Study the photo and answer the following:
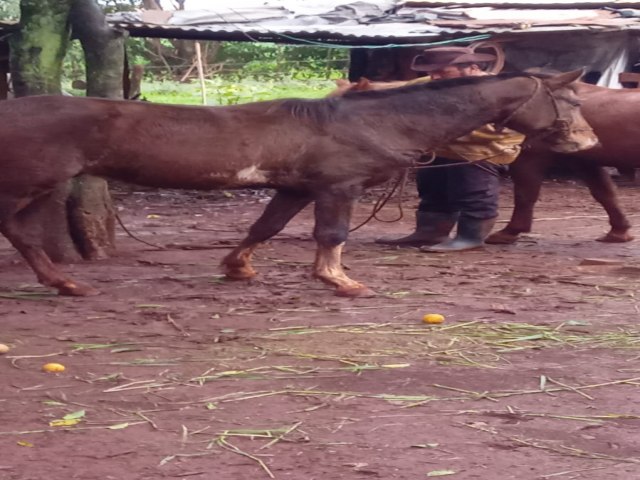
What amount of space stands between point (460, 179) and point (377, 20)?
15.9 feet

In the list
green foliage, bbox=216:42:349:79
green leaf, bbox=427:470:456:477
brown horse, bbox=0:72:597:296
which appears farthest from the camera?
green foliage, bbox=216:42:349:79

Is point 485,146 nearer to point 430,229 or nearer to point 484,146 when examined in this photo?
point 484,146

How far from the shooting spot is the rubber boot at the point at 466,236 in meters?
8.63

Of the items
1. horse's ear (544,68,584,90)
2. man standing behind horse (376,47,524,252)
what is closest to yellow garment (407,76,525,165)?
man standing behind horse (376,47,524,252)

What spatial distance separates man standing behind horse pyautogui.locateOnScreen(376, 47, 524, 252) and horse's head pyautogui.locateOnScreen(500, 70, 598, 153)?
1.73 ft

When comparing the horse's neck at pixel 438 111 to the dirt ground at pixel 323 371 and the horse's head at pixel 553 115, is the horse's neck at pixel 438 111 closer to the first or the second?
the horse's head at pixel 553 115

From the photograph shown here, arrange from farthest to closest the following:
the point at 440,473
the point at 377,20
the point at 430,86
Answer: the point at 377,20 → the point at 430,86 → the point at 440,473

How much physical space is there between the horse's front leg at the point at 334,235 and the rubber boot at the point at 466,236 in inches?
73.9

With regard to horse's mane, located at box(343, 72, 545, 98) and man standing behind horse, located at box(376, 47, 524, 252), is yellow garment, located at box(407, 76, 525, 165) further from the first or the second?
horse's mane, located at box(343, 72, 545, 98)

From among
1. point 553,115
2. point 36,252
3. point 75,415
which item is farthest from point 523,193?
point 75,415

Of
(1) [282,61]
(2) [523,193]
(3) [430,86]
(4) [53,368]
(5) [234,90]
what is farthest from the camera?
(1) [282,61]

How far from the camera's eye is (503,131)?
8.26m

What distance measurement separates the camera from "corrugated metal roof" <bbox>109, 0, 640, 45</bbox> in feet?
38.6

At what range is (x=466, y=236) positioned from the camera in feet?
28.5
